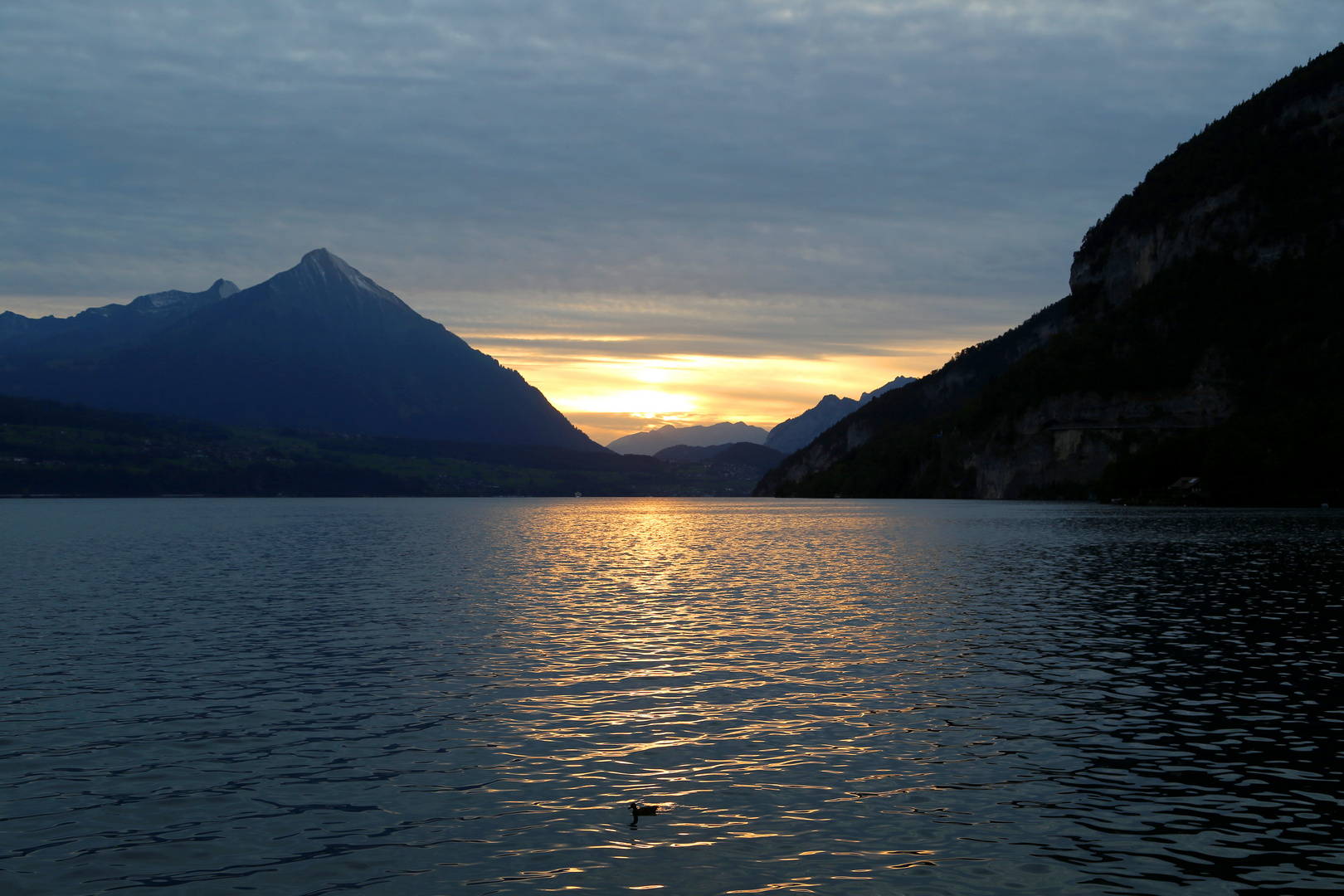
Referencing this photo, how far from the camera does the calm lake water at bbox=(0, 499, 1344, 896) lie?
17.9 meters

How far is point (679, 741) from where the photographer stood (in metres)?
26.8

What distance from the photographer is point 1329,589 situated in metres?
58.8

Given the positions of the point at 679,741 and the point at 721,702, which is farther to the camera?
the point at 721,702

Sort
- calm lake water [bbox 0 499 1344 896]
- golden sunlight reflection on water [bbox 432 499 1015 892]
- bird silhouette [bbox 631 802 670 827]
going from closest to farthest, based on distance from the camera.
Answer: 1. calm lake water [bbox 0 499 1344 896]
2. bird silhouette [bbox 631 802 670 827]
3. golden sunlight reflection on water [bbox 432 499 1015 892]

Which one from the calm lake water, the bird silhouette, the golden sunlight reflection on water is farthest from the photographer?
the golden sunlight reflection on water

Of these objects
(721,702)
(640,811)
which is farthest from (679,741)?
(640,811)

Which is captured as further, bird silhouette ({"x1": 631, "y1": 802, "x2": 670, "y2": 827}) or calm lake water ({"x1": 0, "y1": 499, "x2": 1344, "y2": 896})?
bird silhouette ({"x1": 631, "y1": 802, "x2": 670, "y2": 827})

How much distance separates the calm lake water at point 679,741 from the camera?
17875 mm

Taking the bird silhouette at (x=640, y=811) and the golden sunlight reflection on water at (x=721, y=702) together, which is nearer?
the bird silhouette at (x=640, y=811)

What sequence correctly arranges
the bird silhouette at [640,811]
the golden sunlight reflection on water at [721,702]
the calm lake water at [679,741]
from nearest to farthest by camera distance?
1. the calm lake water at [679,741]
2. the bird silhouette at [640,811]
3. the golden sunlight reflection on water at [721,702]

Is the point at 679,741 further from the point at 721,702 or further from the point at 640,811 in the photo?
the point at 640,811

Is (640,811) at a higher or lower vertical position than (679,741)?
higher

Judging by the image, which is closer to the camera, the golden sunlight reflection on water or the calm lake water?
the calm lake water

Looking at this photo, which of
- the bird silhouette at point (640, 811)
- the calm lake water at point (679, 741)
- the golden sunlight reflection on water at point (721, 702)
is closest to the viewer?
the calm lake water at point (679, 741)
